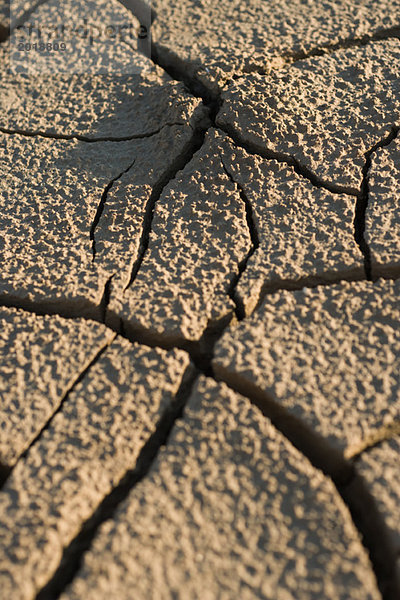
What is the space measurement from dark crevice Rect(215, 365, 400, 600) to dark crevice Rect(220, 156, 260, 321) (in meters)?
0.16

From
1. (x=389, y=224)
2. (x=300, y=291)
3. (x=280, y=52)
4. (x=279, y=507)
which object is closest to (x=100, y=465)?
(x=279, y=507)

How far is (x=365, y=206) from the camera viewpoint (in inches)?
57.0

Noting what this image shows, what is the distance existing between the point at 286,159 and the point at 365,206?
25cm

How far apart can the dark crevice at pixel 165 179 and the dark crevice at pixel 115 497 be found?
390 mm

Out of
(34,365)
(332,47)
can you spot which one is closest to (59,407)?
(34,365)

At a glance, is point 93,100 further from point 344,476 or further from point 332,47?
point 344,476

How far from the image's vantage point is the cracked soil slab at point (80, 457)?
96cm

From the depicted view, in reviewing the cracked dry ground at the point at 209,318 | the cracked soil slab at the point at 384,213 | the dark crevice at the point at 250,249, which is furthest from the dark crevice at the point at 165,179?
the cracked soil slab at the point at 384,213

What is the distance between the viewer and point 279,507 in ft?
3.25

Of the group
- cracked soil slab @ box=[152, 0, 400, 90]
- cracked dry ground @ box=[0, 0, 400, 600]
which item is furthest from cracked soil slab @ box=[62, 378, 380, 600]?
cracked soil slab @ box=[152, 0, 400, 90]

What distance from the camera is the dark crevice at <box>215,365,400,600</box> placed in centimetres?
95

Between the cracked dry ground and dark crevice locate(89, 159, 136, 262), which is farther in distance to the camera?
dark crevice locate(89, 159, 136, 262)

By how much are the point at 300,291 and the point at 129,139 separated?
76 centimetres

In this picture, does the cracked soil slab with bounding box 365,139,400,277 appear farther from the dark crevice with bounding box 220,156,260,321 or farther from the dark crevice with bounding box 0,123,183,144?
the dark crevice with bounding box 0,123,183,144
